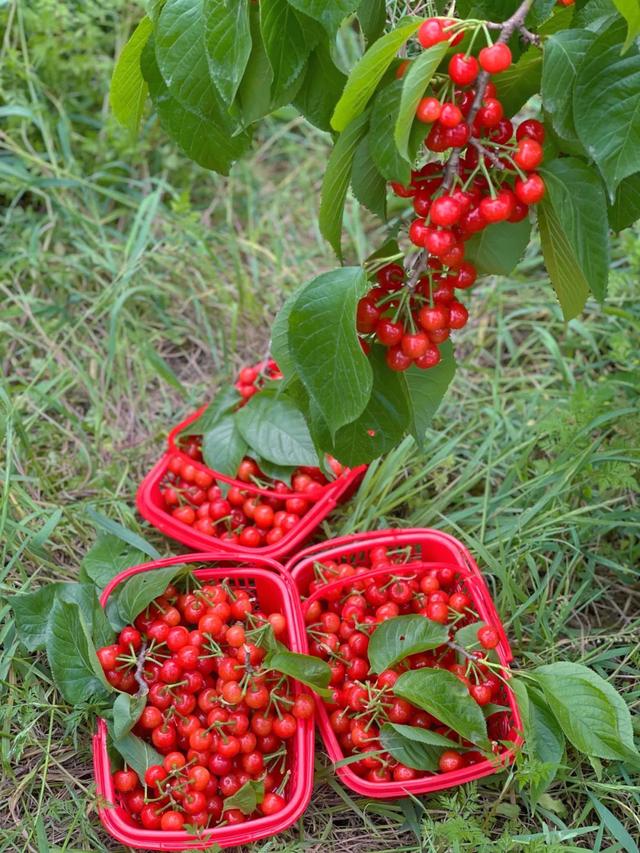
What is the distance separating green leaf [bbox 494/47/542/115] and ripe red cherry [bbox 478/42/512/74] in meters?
0.12

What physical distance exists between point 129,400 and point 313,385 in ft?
3.47

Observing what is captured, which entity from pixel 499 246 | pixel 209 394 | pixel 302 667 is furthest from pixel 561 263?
pixel 209 394

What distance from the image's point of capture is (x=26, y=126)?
233 centimetres

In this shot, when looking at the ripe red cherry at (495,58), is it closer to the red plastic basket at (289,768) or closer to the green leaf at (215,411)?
the red plastic basket at (289,768)

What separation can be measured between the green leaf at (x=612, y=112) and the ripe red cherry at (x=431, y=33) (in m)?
0.14

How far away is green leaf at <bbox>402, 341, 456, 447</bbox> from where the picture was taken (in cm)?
123

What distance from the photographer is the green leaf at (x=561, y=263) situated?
3.56 ft

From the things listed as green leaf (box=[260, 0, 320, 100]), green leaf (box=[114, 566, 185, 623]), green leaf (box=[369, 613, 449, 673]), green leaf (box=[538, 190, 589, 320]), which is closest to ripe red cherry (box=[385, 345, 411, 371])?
green leaf (box=[538, 190, 589, 320])

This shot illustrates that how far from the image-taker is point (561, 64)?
0.92 metres

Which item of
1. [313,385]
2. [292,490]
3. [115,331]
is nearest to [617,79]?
[313,385]

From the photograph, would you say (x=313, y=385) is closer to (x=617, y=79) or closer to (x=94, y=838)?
(x=617, y=79)

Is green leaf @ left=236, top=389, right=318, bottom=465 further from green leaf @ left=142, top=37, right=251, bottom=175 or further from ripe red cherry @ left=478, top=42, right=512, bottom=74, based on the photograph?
ripe red cherry @ left=478, top=42, right=512, bottom=74

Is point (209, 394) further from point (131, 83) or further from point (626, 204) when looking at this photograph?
point (626, 204)

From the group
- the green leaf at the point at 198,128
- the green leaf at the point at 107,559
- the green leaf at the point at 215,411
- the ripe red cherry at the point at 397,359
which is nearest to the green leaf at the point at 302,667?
the green leaf at the point at 107,559
